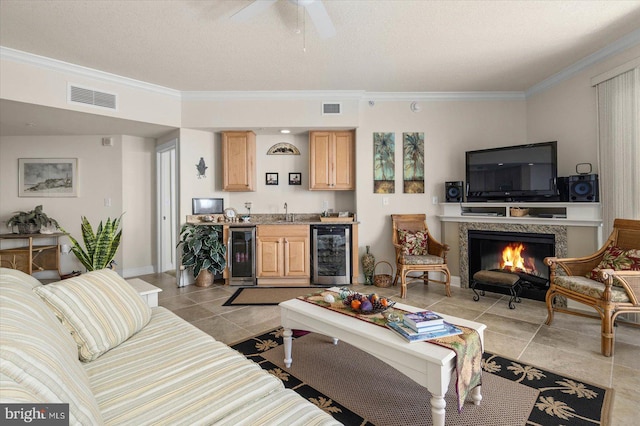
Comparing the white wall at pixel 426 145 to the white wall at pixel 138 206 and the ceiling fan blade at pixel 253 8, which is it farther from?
the white wall at pixel 138 206

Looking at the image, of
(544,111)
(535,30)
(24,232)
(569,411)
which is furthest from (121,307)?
(544,111)

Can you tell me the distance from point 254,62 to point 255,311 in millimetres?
2788

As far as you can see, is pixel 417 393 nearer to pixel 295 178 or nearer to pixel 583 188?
pixel 583 188

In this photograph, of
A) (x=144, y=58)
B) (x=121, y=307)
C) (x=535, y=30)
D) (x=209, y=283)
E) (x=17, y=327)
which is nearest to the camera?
(x=17, y=327)

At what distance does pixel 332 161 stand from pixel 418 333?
3.30 meters

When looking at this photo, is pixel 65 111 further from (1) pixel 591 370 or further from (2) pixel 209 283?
(1) pixel 591 370

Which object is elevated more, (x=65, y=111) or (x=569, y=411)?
(x=65, y=111)

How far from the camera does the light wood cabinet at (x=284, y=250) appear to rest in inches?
172

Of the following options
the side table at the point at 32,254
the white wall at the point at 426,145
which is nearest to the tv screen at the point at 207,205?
the side table at the point at 32,254

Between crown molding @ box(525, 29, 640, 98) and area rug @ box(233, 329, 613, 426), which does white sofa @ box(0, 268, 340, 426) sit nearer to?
area rug @ box(233, 329, 613, 426)

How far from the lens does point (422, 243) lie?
425 cm

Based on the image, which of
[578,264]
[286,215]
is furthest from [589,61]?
[286,215]

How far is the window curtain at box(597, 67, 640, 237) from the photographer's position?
2955 mm

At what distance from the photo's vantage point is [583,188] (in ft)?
10.7
